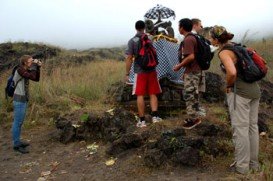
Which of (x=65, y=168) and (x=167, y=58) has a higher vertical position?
(x=167, y=58)

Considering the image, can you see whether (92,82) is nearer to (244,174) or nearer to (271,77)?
(271,77)

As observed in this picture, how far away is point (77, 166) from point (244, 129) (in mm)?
2989

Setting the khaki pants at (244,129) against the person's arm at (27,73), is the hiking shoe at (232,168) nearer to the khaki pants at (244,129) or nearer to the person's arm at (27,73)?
the khaki pants at (244,129)

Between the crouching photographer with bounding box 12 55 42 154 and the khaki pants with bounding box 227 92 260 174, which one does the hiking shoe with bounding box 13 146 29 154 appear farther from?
the khaki pants with bounding box 227 92 260 174

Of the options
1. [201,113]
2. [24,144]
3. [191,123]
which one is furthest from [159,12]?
[24,144]

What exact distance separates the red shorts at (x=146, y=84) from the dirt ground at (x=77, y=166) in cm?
121

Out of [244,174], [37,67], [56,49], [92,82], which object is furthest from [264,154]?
[56,49]

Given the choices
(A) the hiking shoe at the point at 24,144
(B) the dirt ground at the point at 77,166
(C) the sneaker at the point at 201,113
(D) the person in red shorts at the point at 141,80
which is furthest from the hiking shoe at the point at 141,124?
(A) the hiking shoe at the point at 24,144

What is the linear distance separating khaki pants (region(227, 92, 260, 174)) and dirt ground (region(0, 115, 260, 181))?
259 millimetres

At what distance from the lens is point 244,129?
6477 mm

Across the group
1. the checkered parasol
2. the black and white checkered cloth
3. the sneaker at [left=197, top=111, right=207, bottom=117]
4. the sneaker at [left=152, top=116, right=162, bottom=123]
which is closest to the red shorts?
the sneaker at [left=152, top=116, right=162, bottom=123]

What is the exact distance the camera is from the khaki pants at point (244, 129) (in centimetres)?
648

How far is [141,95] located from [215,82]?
8.47 feet

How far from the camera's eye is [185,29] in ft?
26.4
